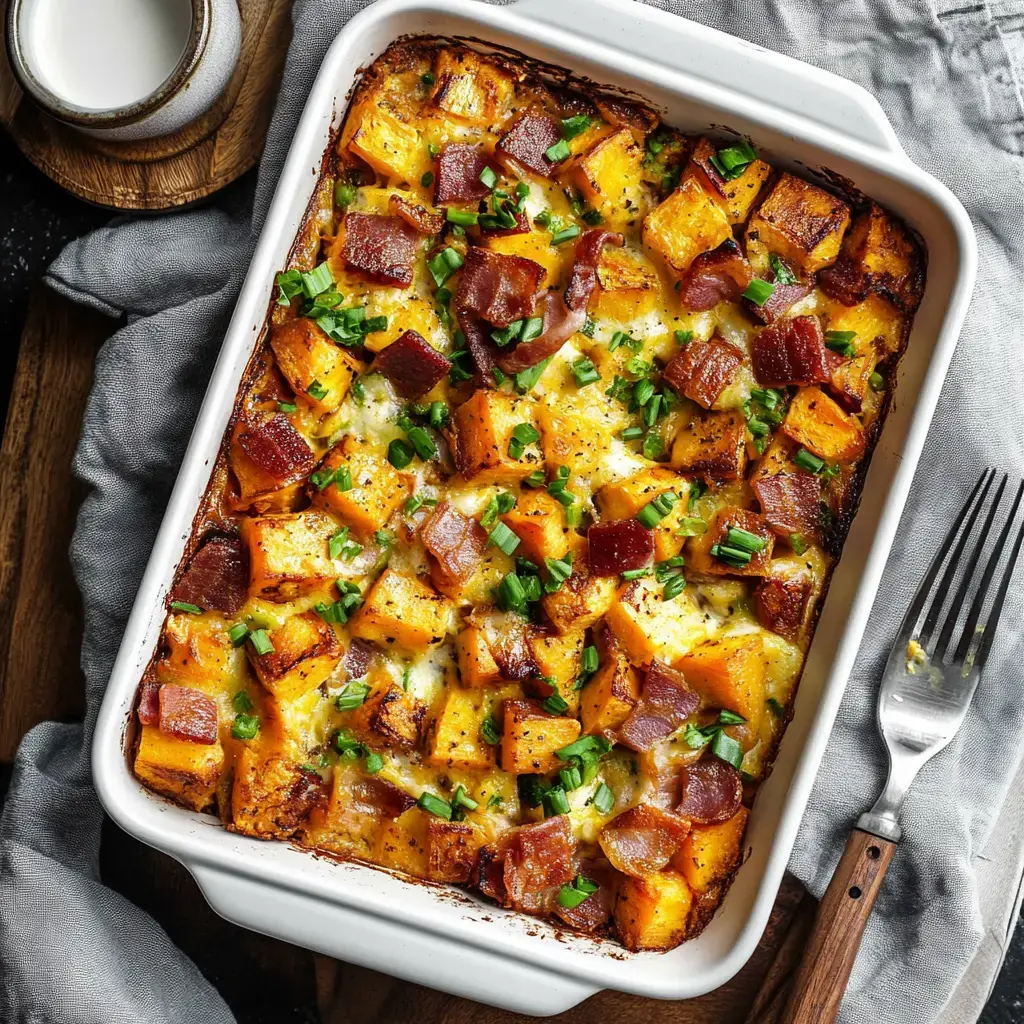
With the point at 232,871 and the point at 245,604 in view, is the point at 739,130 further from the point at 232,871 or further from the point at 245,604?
the point at 232,871

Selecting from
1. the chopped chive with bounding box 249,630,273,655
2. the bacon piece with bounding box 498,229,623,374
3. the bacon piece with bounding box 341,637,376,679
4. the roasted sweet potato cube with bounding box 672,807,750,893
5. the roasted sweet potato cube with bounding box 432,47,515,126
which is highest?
the roasted sweet potato cube with bounding box 432,47,515,126

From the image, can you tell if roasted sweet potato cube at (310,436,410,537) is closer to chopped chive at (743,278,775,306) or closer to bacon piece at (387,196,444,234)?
bacon piece at (387,196,444,234)

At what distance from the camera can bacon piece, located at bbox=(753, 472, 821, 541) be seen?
2447 mm

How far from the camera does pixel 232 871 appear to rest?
2.33 metres

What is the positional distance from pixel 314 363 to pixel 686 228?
2.89ft

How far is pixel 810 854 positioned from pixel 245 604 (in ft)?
4.95

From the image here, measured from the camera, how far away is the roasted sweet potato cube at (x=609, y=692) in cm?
240

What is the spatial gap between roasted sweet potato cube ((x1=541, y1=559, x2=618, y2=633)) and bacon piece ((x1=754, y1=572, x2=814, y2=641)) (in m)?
0.34

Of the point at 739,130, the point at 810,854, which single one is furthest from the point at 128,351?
the point at 810,854

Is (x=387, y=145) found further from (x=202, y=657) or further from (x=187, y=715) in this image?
(x=187, y=715)

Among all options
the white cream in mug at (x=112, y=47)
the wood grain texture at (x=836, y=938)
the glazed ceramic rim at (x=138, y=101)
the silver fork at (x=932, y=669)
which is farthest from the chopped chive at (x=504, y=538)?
the white cream in mug at (x=112, y=47)

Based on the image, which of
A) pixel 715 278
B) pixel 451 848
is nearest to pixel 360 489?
pixel 451 848

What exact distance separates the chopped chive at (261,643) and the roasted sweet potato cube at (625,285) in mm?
1037

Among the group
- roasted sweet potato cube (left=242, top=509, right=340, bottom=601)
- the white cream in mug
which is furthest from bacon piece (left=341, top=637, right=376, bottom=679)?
the white cream in mug
